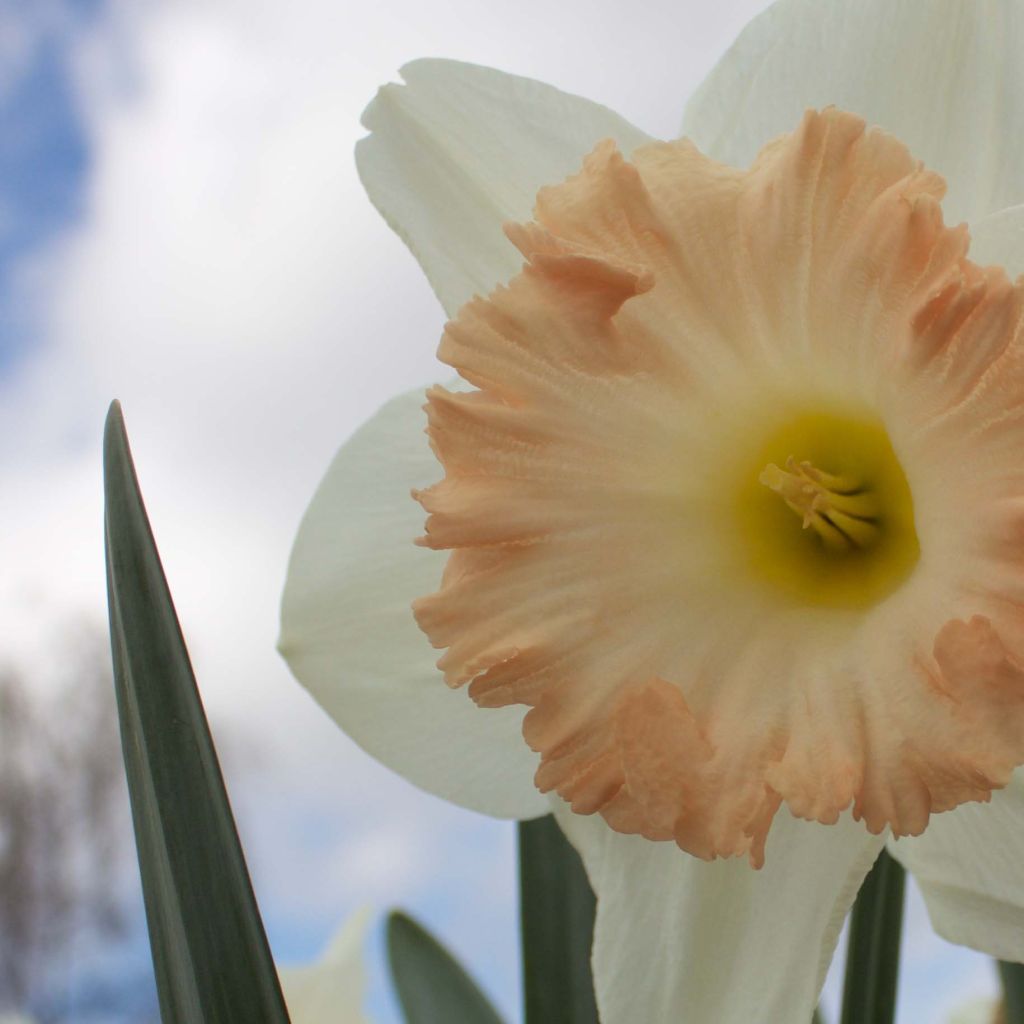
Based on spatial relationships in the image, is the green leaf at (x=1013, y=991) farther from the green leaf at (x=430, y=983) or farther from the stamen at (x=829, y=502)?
the green leaf at (x=430, y=983)

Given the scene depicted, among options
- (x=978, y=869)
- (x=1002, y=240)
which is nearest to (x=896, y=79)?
(x=1002, y=240)

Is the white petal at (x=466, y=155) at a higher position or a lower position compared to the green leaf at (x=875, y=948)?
higher

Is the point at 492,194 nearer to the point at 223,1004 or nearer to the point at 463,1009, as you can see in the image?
the point at 223,1004

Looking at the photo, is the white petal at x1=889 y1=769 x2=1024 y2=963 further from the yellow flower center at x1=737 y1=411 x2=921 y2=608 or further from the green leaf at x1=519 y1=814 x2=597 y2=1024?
the green leaf at x1=519 y1=814 x2=597 y2=1024

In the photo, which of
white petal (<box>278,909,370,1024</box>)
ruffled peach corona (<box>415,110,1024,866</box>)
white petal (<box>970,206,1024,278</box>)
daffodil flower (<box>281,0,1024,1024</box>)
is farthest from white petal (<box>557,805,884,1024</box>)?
white petal (<box>278,909,370,1024</box>)

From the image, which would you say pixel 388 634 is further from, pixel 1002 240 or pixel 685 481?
pixel 1002 240

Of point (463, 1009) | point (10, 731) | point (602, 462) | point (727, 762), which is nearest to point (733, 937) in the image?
point (727, 762)

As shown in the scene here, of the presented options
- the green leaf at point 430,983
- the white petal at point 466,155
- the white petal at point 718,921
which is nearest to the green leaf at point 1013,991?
the white petal at point 718,921
